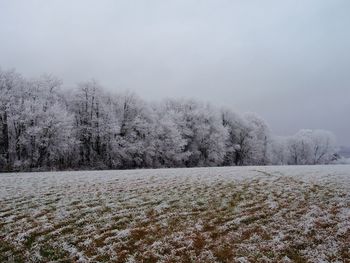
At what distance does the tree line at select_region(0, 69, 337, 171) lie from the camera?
62281 millimetres

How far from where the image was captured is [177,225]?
1586 centimetres

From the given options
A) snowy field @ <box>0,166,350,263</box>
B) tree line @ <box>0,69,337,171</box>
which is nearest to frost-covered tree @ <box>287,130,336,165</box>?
tree line @ <box>0,69,337,171</box>

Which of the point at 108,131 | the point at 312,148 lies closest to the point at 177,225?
the point at 108,131

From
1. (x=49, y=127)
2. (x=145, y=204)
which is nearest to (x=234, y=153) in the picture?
(x=49, y=127)

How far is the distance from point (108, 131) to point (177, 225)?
199ft

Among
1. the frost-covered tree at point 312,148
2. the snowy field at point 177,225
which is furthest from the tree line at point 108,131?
the snowy field at point 177,225

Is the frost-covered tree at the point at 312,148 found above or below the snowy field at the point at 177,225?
above

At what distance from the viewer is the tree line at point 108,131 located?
6228cm

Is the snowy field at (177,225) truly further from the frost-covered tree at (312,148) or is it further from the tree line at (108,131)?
the frost-covered tree at (312,148)

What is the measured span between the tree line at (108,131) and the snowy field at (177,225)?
40.0 m

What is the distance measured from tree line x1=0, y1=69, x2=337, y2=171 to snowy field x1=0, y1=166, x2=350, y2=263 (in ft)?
131

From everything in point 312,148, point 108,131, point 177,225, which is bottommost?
point 177,225

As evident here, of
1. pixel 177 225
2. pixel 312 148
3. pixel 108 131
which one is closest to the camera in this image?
pixel 177 225

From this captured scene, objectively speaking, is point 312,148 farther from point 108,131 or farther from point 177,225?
point 177,225
